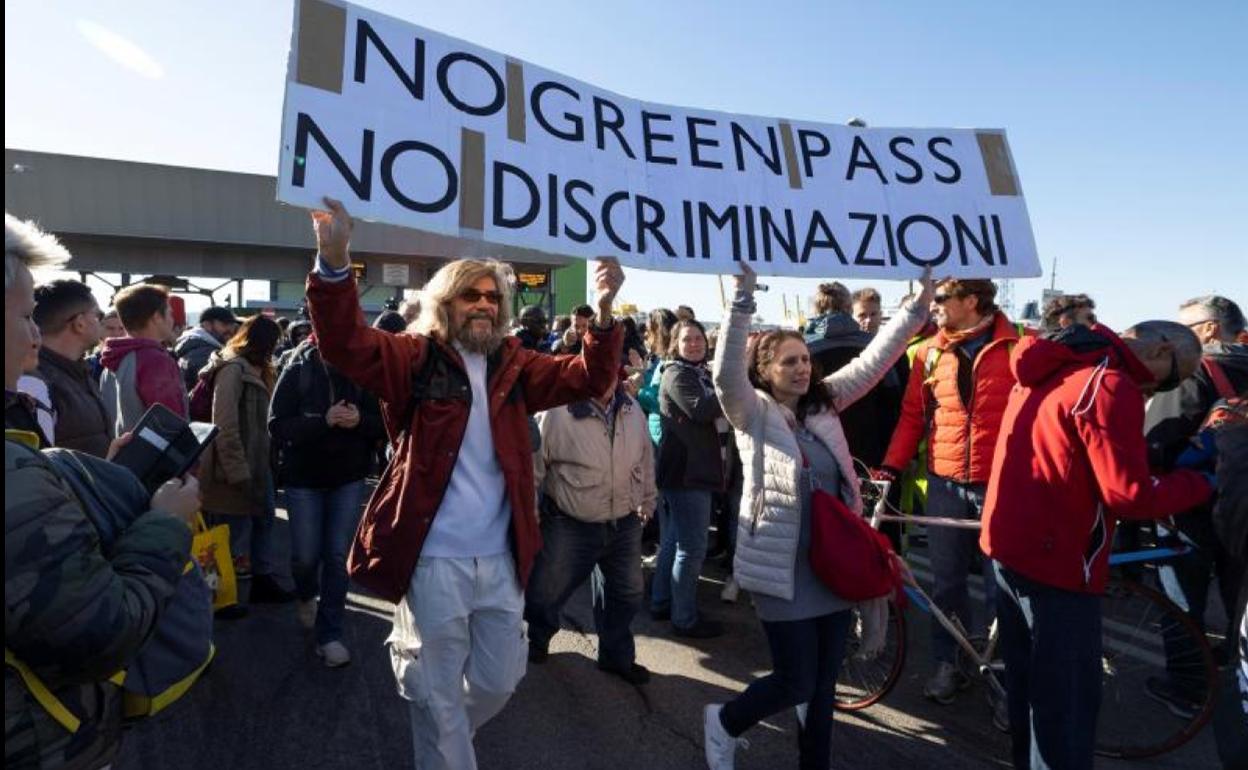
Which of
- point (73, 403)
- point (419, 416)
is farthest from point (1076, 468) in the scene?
point (73, 403)

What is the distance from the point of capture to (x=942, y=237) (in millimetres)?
3527

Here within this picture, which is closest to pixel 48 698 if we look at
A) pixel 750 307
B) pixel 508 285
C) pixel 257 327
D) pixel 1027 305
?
pixel 508 285

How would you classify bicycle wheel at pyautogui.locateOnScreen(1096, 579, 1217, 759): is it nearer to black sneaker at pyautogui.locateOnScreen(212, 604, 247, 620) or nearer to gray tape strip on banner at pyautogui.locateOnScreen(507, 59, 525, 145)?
gray tape strip on banner at pyautogui.locateOnScreen(507, 59, 525, 145)

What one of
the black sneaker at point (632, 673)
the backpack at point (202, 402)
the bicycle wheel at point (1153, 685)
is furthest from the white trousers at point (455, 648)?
the backpack at point (202, 402)

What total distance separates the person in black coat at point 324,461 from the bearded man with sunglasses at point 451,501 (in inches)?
58.0

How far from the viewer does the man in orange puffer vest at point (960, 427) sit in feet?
12.2

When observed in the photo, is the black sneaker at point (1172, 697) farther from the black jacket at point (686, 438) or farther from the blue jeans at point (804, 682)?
the black jacket at point (686, 438)

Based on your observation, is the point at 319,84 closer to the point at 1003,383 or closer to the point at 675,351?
the point at 675,351

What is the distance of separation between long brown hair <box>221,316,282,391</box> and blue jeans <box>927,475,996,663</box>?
4.01 m

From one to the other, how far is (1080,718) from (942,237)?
200cm

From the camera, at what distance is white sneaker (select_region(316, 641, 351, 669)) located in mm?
4172

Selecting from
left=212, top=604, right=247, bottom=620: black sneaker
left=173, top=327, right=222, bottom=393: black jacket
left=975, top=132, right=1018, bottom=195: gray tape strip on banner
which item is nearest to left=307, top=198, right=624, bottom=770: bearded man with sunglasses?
left=975, top=132, right=1018, bottom=195: gray tape strip on banner

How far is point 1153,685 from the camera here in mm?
3955

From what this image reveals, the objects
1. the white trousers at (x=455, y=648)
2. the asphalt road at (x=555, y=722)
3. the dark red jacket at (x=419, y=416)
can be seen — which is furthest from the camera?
the asphalt road at (x=555, y=722)
